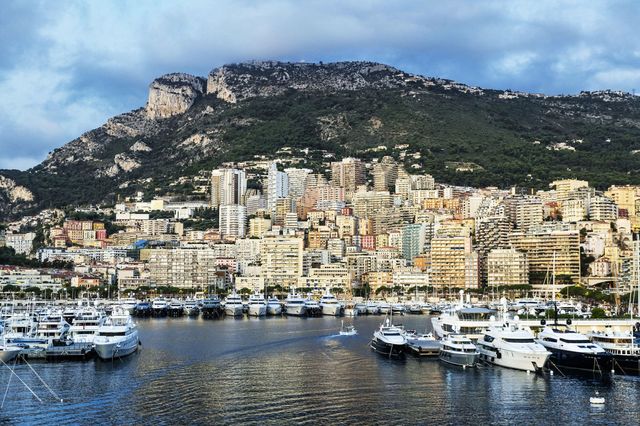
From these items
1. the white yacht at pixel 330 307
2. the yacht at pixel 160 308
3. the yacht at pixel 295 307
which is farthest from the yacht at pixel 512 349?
the yacht at pixel 160 308

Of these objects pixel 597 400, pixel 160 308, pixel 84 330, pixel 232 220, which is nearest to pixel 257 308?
pixel 160 308

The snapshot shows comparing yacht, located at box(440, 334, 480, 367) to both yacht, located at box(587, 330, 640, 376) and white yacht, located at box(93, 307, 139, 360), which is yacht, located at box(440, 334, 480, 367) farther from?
white yacht, located at box(93, 307, 139, 360)

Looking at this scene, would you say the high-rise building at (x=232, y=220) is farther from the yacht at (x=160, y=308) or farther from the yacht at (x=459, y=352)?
the yacht at (x=459, y=352)

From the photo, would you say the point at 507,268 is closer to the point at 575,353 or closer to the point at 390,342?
the point at 390,342

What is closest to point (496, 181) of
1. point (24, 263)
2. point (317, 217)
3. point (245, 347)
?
point (317, 217)

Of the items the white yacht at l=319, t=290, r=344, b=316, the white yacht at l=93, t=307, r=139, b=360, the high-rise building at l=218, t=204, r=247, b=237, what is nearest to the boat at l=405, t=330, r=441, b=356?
the white yacht at l=93, t=307, r=139, b=360

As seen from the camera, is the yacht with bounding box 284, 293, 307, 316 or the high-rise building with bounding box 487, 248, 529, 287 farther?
the high-rise building with bounding box 487, 248, 529, 287
